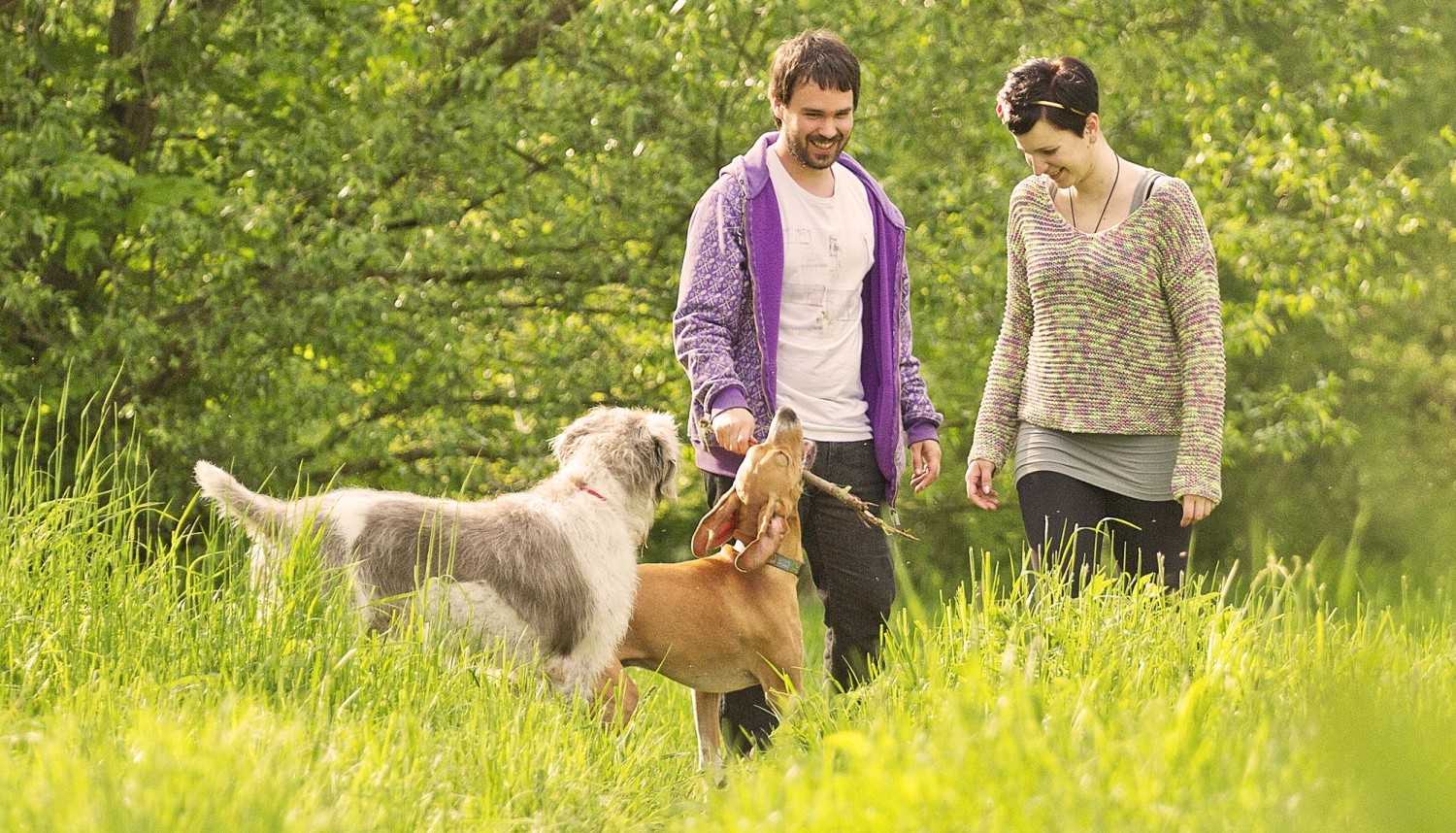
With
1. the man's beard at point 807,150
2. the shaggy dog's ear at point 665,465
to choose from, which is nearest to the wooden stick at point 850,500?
the shaggy dog's ear at point 665,465

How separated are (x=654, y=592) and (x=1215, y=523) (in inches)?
372

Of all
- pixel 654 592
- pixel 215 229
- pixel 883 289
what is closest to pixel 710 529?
pixel 654 592

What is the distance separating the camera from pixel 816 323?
502 cm

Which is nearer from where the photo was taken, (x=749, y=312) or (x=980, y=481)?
(x=749, y=312)

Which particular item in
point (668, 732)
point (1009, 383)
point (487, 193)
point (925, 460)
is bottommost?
point (668, 732)

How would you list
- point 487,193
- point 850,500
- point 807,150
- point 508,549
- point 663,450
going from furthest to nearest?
point 487,193 < point 663,450 < point 508,549 < point 850,500 < point 807,150

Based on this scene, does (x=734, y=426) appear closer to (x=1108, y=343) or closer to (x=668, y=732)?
(x=1108, y=343)

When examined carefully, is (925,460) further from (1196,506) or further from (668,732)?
(668,732)

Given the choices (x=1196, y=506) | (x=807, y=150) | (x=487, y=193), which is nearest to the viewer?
(x=1196, y=506)

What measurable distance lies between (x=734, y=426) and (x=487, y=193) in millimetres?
5460

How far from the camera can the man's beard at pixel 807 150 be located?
16.0 ft

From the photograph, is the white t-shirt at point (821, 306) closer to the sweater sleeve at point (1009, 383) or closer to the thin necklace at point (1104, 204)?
the sweater sleeve at point (1009, 383)

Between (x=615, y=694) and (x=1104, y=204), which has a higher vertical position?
(x=1104, y=204)

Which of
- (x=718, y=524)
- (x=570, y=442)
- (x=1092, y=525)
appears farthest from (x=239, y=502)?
(x=1092, y=525)
